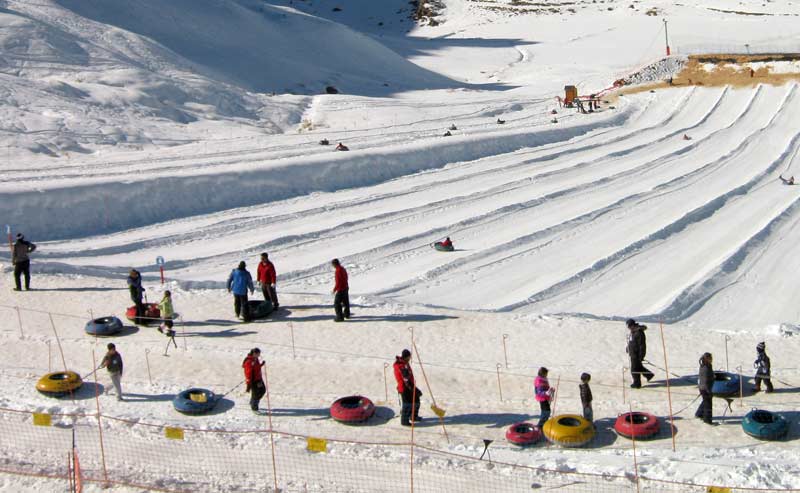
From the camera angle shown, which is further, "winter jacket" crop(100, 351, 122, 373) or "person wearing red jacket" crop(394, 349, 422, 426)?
"winter jacket" crop(100, 351, 122, 373)

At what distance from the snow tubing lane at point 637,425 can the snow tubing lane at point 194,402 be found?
567cm

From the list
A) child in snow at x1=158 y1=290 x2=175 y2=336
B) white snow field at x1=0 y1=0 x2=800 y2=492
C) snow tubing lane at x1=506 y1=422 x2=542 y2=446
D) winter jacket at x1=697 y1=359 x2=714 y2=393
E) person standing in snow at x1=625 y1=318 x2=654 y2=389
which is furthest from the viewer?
child in snow at x1=158 y1=290 x2=175 y2=336

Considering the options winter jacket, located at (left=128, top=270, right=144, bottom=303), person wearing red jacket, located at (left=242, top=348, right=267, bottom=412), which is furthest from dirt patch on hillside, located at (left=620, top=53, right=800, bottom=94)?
person wearing red jacket, located at (left=242, top=348, right=267, bottom=412)

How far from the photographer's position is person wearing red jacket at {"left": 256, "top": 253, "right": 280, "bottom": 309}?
635 inches

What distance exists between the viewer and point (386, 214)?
26828 millimetres

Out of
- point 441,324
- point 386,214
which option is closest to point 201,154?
point 386,214

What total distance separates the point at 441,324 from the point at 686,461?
6.35 m

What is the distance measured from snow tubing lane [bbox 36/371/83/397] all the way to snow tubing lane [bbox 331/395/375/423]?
402cm

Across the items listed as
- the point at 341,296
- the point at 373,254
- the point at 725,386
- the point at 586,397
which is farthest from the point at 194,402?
the point at 373,254

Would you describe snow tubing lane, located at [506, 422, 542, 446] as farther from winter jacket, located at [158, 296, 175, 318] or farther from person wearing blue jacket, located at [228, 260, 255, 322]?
winter jacket, located at [158, 296, 175, 318]

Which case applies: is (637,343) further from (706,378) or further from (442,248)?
(442,248)

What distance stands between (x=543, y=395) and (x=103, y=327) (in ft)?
27.1

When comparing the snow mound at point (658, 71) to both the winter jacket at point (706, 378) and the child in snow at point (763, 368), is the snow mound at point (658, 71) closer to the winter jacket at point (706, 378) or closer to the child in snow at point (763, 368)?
the child in snow at point (763, 368)

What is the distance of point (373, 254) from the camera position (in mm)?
22906
